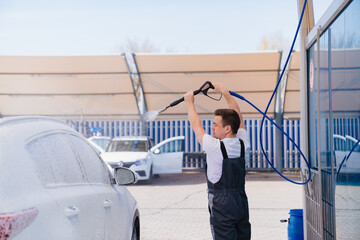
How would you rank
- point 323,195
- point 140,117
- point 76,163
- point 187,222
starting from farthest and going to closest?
point 140,117 < point 187,222 < point 323,195 < point 76,163

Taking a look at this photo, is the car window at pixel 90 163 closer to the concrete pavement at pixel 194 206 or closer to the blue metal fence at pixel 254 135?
the concrete pavement at pixel 194 206

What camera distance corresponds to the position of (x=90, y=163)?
423 cm

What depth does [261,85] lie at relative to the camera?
68.9 ft

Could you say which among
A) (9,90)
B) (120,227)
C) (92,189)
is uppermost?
(9,90)

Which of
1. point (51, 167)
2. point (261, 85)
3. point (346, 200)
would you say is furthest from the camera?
point (261, 85)

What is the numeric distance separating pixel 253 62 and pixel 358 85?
16.0 metres

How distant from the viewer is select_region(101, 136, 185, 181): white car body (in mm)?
18203

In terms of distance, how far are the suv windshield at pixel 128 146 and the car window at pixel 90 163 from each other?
14.5 metres

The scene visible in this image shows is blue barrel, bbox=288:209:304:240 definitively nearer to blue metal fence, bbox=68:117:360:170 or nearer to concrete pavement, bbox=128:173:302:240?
concrete pavement, bbox=128:173:302:240

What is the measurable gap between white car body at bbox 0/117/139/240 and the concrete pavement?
4883mm

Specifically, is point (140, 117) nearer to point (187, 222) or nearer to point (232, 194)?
point (187, 222)

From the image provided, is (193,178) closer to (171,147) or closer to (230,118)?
(171,147)

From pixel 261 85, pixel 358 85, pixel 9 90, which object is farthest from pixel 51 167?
pixel 9 90

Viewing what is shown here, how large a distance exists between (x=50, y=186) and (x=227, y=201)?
1.76 metres
